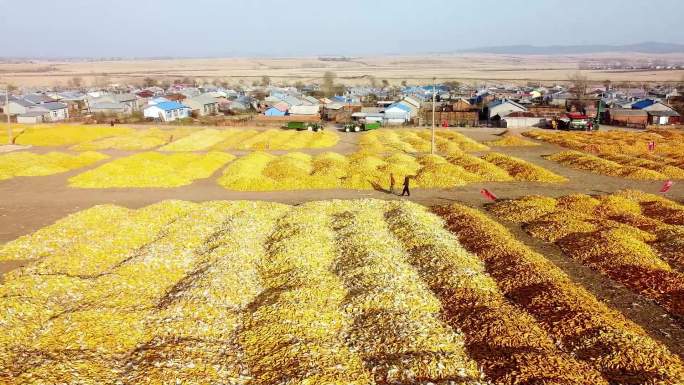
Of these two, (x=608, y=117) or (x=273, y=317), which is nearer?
(x=273, y=317)

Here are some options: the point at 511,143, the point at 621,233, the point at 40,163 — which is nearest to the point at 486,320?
the point at 621,233

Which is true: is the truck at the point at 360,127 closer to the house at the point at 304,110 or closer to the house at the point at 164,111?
the house at the point at 304,110

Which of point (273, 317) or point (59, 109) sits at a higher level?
point (59, 109)

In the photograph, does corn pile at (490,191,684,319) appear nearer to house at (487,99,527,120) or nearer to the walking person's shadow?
the walking person's shadow

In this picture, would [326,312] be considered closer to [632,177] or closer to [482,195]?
[482,195]

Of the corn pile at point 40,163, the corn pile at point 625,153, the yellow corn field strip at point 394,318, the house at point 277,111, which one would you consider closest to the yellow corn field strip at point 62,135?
the corn pile at point 40,163

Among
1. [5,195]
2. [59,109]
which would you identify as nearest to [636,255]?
[5,195]

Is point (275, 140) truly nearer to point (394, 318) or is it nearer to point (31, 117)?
point (394, 318)
